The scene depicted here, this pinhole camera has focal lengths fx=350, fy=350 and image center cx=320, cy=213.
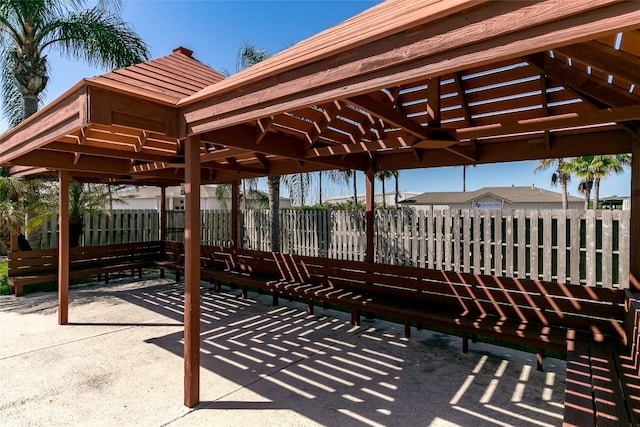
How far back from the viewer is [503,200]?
29656 mm

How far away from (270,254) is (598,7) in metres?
5.49

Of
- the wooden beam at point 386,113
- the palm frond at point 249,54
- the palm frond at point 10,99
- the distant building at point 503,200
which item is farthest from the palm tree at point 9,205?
the distant building at point 503,200

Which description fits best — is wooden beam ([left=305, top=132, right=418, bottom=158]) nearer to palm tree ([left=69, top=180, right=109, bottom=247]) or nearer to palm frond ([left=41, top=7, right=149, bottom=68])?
palm tree ([left=69, top=180, right=109, bottom=247])

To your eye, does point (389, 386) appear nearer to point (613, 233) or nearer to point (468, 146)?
point (468, 146)

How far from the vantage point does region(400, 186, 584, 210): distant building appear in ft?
92.5

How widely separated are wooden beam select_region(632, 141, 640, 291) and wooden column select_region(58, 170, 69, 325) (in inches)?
257

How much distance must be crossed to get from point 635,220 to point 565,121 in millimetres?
1334

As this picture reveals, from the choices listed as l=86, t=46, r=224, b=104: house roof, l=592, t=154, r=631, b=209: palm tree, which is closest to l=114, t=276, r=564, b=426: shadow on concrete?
l=86, t=46, r=224, b=104: house roof

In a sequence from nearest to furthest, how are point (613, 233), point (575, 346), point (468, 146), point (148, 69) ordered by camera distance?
point (575, 346) → point (148, 69) → point (468, 146) → point (613, 233)

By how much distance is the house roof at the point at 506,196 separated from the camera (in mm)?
28934

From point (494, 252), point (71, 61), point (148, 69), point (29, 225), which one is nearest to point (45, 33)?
point (71, 61)

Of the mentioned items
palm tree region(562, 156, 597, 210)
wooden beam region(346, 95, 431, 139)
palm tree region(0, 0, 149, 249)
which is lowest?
wooden beam region(346, 95, 431, 139)

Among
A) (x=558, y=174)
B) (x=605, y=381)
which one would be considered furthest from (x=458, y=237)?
(x=558, y=174)

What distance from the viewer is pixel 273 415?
106 inches
